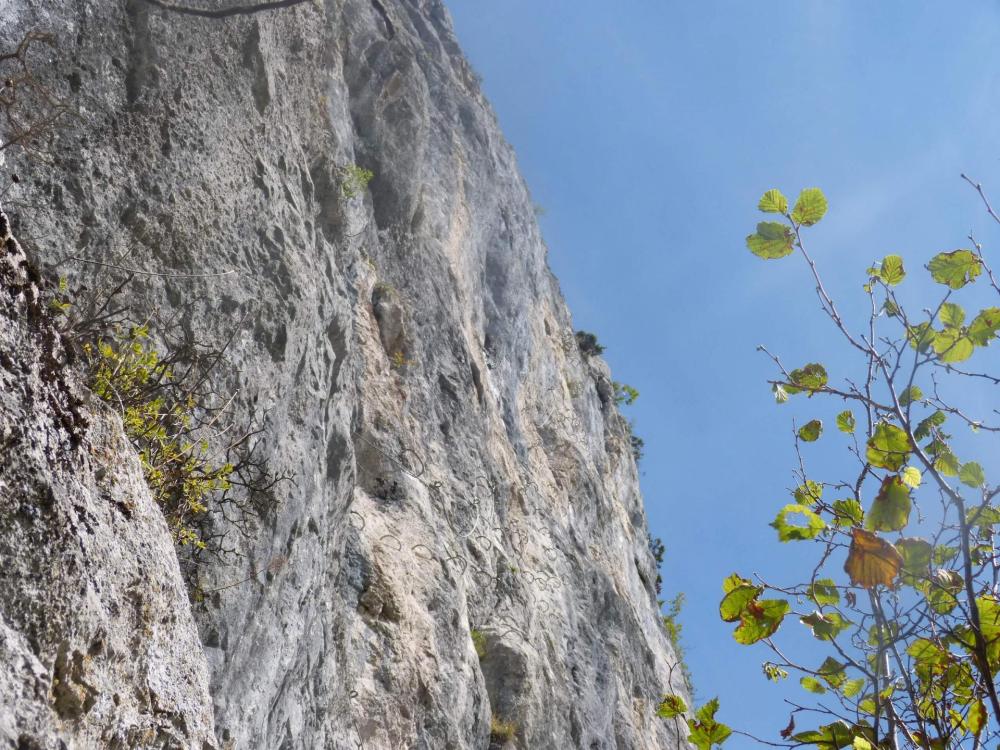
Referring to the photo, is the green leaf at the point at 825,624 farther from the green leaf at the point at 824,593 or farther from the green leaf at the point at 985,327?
the green leaf at the point at 985,327

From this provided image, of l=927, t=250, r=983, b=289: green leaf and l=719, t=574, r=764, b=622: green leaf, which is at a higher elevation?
l=927, t=250, r=983, b=289: green leaf

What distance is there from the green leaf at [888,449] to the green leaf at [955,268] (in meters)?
0.54

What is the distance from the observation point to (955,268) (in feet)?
9.91

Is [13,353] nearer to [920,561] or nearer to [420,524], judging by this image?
[920,561]

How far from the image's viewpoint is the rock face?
2.66 metres

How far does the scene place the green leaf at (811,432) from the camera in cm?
341

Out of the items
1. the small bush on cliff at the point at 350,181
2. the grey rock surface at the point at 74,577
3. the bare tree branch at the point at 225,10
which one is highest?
the small bush on cliff at the point at 350,181

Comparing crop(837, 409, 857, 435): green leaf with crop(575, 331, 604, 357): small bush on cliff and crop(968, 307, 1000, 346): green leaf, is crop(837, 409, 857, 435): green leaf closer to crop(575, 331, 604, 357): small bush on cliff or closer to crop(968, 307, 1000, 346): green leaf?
crop(968, 307, 1000, 346): green leaf

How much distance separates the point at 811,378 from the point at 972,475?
649mm

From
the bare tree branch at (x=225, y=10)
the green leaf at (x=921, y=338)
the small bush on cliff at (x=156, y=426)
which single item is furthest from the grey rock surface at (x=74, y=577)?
the green leaf at (x=921, y=338)

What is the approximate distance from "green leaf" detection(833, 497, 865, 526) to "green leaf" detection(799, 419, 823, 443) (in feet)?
1.39

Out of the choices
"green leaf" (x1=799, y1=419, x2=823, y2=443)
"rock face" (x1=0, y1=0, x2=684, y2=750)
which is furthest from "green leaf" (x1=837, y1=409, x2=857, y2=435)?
"rock face" (x1=0, y1=0, x2=684, y2=750)

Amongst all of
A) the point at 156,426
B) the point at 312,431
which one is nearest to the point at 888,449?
the point at 156,426

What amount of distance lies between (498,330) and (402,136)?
4361 millimetres
